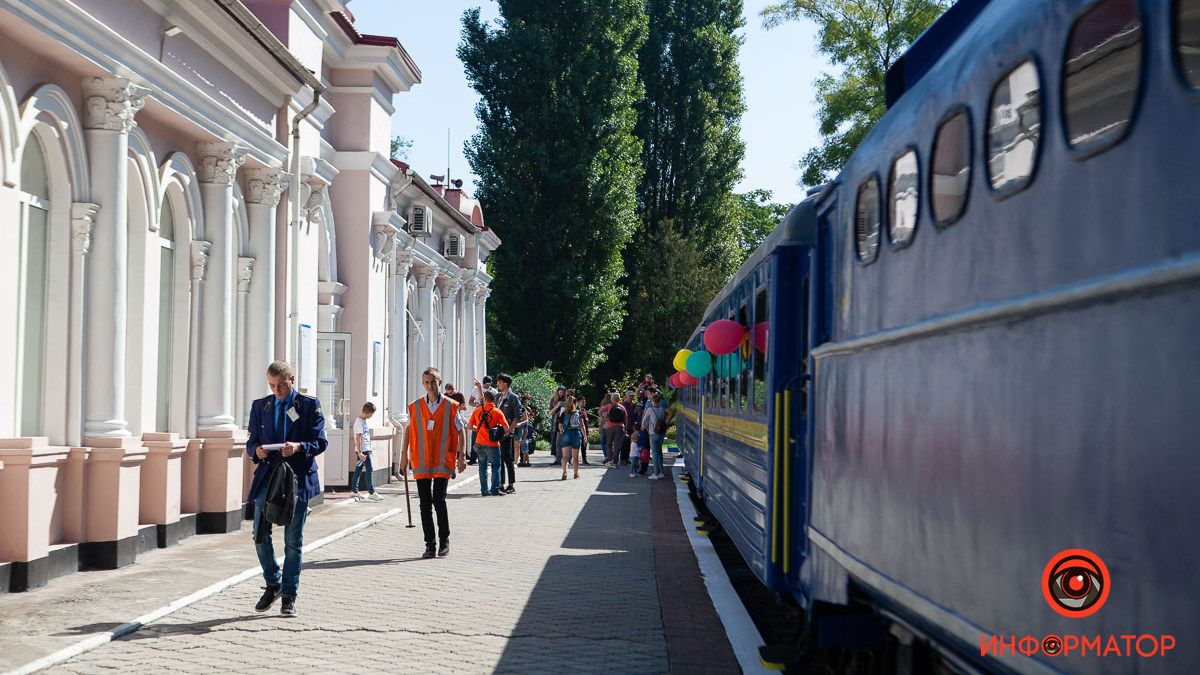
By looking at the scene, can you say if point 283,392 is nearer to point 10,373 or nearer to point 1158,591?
point 10,373

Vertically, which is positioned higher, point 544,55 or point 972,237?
point 544,55

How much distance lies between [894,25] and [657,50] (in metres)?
22.4

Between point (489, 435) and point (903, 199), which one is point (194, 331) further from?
point (903, 199)

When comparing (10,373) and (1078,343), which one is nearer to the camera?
(1078,343)

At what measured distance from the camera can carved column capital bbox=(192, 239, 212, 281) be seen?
16312 millimetres

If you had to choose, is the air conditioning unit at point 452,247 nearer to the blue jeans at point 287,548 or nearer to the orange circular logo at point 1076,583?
the blue jeans at point 287,548

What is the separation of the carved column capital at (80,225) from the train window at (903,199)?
881cm

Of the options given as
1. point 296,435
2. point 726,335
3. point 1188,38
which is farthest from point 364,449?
point 1188,38

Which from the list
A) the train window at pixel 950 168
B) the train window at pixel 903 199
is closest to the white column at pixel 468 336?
the train window at pixel 903 199

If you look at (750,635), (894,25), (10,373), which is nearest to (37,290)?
(10,373)

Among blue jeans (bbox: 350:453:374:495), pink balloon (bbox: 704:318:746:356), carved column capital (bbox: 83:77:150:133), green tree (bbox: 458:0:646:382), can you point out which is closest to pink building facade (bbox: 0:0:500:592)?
carved column capital (bbox: 83:77:150:133)

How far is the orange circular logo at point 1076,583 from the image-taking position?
11.4 ft

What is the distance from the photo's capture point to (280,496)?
9969 mm

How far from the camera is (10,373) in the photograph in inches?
453
